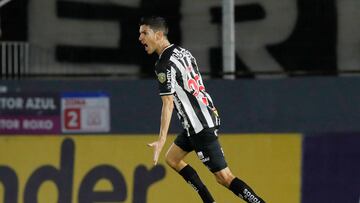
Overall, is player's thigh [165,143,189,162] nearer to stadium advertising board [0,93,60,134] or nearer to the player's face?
the player's face

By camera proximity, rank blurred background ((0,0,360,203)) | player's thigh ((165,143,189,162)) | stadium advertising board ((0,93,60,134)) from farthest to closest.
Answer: stadium advertising board ((0,93,60,134)) → blurred background ((0,0,360,203)) → player's thigh ((165,143,189,162))

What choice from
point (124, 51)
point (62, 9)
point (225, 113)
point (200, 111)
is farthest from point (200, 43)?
point (200, 111)

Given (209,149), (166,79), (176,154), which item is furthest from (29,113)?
(209,149)

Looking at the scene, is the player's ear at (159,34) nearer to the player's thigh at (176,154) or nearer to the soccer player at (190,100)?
the soccer player at (190,100)

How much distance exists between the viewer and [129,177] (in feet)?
34.0

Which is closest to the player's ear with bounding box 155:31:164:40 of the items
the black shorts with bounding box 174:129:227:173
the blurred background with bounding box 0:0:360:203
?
the black shorts with bounding box 174:129:227:173

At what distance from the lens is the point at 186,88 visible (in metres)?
8.73

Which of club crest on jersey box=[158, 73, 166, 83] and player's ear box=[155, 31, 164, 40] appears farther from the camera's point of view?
player's ear box=[155, 31, 164, 40]

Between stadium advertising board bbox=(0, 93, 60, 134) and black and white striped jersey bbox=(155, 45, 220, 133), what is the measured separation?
2.11 metres

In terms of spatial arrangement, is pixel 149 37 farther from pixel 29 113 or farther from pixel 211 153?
pixel 29 113

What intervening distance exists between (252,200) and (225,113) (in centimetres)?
186

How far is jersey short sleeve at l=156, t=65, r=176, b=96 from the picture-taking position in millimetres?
8594

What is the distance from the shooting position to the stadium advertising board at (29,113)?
34.3 ft

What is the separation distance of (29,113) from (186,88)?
2483 millimetres
